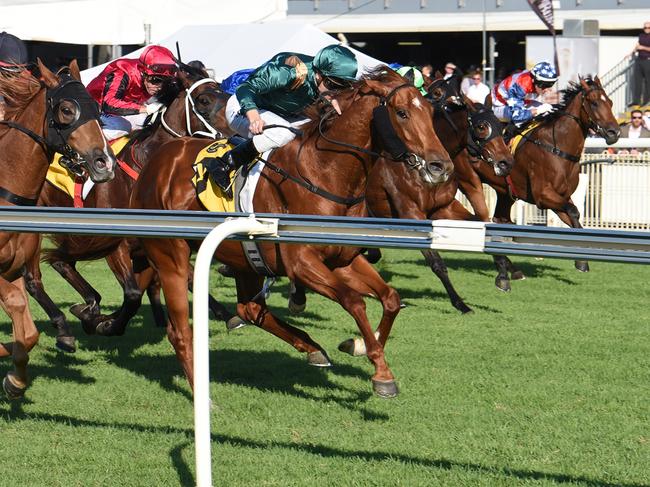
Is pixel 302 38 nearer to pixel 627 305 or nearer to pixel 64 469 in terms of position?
pixel 627 305

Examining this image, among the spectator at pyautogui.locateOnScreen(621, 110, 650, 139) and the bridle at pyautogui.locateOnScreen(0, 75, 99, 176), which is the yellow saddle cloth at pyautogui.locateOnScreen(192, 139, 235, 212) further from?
the spectator at pyautogui.locateOnScreen(621, 110, 650, 139)

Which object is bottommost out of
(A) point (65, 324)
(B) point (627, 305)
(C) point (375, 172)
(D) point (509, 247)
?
(B) point (627, 305)

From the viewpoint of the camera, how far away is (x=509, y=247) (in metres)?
3.63

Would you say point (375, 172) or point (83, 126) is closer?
point (83, 126)

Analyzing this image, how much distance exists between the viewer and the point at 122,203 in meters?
7.40

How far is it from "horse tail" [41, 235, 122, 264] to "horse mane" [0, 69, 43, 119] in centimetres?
168

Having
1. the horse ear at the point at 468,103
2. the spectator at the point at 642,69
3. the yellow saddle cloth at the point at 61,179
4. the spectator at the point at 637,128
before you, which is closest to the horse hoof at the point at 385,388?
the yellow saddle cloth at the point at 61,179

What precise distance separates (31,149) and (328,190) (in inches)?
56.0

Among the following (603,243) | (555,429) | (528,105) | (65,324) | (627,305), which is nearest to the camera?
(603,243)

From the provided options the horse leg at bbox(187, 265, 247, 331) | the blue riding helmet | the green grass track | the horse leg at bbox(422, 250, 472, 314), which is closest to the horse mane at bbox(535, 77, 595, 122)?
the blue riding helmet

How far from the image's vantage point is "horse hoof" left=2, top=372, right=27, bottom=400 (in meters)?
5.47

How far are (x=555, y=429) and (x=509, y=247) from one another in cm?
179

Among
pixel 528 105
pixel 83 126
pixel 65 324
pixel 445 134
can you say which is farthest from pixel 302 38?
pixel 83 126

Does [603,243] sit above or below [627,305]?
above
